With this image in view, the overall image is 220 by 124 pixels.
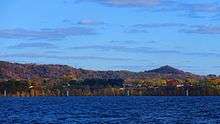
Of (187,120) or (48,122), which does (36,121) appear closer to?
(48,122)

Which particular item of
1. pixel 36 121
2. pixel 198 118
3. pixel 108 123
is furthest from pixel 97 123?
pixel 198 118

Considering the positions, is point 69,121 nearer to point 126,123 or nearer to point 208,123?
point 126,123

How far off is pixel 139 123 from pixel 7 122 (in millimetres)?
17452

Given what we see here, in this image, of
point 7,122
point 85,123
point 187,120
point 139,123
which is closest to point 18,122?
point 7,122

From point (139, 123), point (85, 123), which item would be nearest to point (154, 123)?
point (139, 123)

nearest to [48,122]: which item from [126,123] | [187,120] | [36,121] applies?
[36,121]

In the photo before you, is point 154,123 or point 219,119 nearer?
point 154,123

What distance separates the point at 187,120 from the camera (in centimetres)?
10281

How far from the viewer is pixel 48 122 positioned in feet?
331

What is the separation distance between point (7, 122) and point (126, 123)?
15.9 meters

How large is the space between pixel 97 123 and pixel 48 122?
6.94 m

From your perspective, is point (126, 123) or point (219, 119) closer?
point (126, 123)

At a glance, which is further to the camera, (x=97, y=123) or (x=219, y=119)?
(x=219, y=119)

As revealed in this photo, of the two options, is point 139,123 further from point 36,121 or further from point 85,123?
point 36,121
